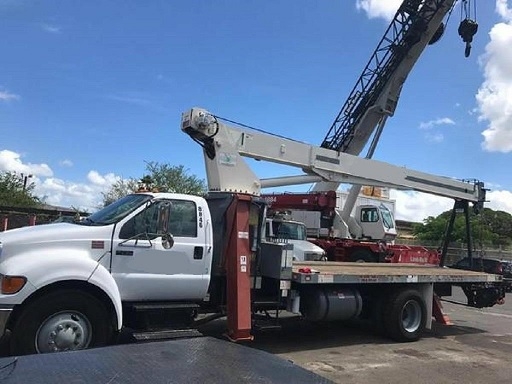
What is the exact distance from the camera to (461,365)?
7.95 metres

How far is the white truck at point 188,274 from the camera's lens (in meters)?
6.21

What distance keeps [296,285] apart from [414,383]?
2303mm

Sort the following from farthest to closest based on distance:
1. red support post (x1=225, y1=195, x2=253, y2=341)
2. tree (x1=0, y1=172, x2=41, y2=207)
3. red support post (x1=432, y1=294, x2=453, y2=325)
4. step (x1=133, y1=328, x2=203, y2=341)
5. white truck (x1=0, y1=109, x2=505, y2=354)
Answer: tree (x1=0, y1=172, x2=41, y2=207) < red support post (x1=432, y1=294, x2=453, y2=325) < red support post (x1=225, y1=195, x2=253, y2=341) < step (x1=133, y1=328, x2=203, y2=341) < white truck (x1=0, y1=109, x2=505, y2=354)

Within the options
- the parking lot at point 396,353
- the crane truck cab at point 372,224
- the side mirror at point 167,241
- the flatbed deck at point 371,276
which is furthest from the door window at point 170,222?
the crane truck cab at point 372,224

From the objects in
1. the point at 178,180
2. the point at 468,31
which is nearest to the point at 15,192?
the point at 178,180

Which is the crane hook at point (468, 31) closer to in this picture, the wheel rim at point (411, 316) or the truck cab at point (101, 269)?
the wheel rim at point (411, 316)

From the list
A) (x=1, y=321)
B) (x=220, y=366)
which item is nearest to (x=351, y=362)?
(x=1, y=321)

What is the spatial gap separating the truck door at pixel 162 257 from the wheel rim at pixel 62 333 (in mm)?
721

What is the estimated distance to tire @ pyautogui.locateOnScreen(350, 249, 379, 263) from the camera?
20.9 meters

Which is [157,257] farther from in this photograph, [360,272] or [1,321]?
[360,272]

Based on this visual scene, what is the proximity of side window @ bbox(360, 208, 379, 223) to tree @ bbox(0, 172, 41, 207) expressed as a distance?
30.4 m

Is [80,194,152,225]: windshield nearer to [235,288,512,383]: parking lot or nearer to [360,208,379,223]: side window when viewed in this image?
[235,288,512,383]: parking lot

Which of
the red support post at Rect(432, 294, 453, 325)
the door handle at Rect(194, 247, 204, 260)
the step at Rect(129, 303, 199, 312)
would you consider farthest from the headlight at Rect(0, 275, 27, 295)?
the red support post at Rect(432, 294, 453, 325)

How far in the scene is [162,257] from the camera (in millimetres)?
7172
